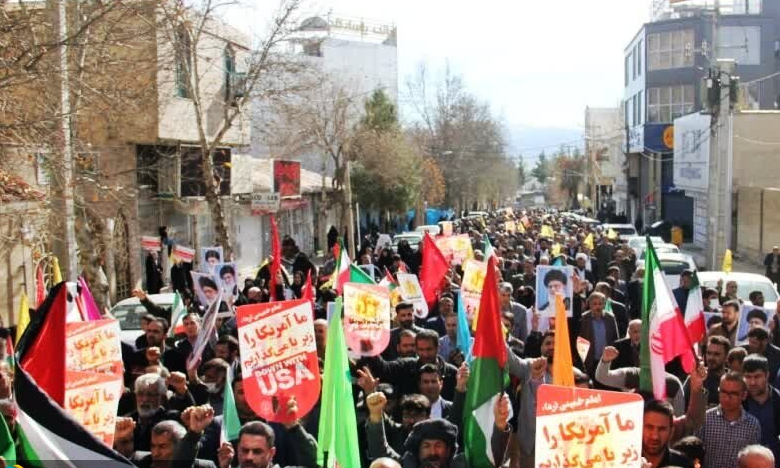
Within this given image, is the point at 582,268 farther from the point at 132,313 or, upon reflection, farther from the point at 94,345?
the point at 94,345

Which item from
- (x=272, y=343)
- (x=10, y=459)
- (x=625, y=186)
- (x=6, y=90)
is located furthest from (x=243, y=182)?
(x=625, y=186)

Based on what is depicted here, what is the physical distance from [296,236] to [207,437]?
37.9 m

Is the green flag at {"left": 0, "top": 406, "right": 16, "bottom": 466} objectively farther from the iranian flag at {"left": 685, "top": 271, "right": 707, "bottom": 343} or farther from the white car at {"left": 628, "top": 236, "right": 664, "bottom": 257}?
the white car at {"left": 628, "top": 236, "right": 664, "bottom": 257}

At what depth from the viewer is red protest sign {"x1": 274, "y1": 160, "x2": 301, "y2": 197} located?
37.9 metres

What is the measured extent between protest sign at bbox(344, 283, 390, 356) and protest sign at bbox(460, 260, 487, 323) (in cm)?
216

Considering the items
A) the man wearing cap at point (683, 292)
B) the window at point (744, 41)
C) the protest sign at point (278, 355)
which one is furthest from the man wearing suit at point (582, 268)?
the window at point (744, 41)

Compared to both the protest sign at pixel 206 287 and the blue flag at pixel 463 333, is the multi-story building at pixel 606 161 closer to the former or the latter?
the protest sign at pixel 206 287

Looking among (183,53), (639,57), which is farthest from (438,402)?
(639,57)

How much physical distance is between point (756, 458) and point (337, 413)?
2.29 m

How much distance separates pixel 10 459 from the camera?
16.8 ft

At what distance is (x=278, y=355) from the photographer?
7.57m

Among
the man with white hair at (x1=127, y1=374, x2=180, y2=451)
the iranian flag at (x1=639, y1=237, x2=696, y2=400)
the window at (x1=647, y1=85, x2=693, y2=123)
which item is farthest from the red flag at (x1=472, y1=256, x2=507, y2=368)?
the window at (x1=647, y1=85, x2=693, y2=123)

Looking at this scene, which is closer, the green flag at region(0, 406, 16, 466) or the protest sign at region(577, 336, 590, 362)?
A: the green flag at region(0, 406, 16, 466)

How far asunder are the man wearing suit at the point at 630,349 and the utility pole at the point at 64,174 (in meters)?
5.87
